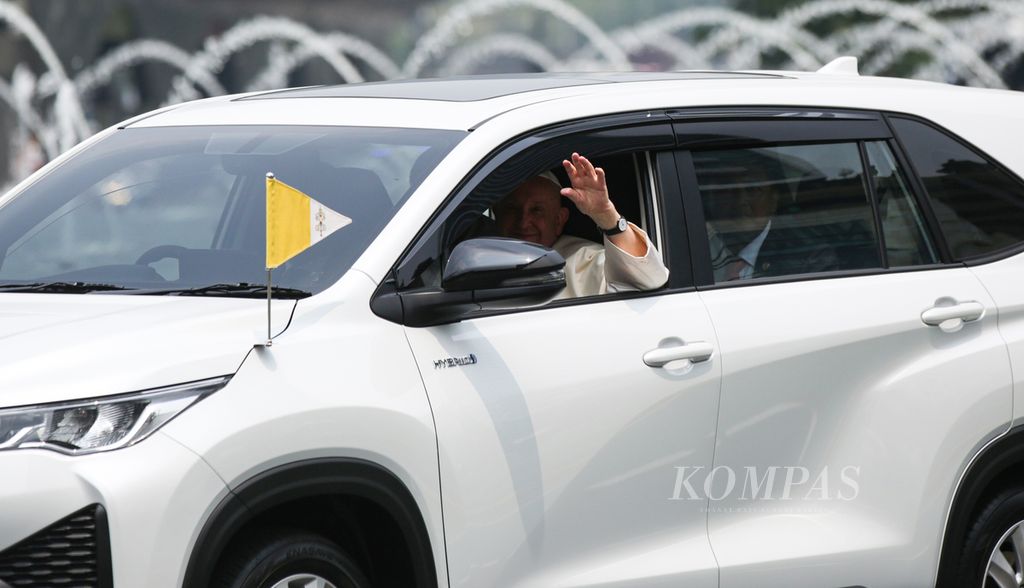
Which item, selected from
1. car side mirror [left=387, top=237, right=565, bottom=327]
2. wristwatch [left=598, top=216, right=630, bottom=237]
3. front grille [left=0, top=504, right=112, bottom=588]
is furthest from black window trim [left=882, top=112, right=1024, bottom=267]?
front grille [left=0, top=504, right=112, bottom=588]

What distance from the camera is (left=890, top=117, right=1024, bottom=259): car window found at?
527 cm

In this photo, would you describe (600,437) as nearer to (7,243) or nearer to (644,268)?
(644,268)

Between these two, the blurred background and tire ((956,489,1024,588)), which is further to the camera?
the blurred background

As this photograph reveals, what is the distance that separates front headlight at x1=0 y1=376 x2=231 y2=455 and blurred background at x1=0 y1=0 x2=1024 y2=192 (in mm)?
32301

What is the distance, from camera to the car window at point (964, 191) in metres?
5.27

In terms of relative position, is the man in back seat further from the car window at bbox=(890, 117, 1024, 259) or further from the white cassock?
the car window at bbox=(890, 117, 1024, 259)

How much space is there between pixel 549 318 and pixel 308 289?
66 centimetres

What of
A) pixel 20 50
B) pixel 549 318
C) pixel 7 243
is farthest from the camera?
pixel 20 50

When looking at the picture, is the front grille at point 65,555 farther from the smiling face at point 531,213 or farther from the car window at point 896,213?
the car window at point 896,213

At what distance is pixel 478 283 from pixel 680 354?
688 millimetres

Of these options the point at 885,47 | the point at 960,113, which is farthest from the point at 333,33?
the point at 960,113

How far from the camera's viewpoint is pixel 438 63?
51.1 meters

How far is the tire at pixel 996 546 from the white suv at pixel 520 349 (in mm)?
11

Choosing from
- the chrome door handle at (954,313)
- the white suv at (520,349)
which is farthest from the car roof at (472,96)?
the chrome door handle at (954,313)
